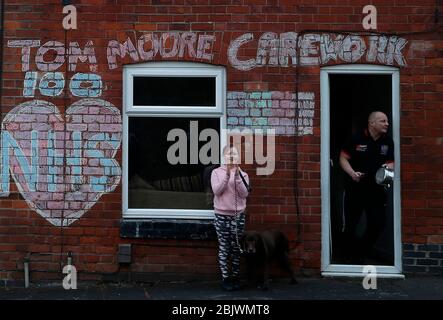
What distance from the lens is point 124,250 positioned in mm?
8688

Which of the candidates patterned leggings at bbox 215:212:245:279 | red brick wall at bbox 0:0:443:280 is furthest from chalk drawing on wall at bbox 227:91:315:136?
patterned leggings at bbox 215:212:245:279

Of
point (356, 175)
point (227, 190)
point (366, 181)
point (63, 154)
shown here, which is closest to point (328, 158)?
point (356, 175)

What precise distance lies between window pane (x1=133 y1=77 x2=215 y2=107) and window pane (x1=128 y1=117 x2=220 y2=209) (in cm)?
21

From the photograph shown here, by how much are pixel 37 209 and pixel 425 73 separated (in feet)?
16.0

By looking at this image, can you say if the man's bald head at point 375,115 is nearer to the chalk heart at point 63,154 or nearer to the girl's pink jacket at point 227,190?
the girl's pink jacket at point 227,190

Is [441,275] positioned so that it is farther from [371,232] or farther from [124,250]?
[124,250]

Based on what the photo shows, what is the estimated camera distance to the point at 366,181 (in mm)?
8953

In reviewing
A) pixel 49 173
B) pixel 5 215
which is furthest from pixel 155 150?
pixel 5 215

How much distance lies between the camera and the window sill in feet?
28.5

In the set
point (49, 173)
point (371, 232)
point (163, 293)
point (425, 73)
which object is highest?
point (425, 73)

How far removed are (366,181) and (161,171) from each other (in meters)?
2.50

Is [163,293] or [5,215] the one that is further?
[5,215]

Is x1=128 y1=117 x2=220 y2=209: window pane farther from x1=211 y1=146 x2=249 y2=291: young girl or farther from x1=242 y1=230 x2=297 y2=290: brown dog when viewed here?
x1=242 y1=230 x2=297 y2=290: brown dog

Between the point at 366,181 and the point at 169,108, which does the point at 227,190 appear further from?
the point at 366,181
